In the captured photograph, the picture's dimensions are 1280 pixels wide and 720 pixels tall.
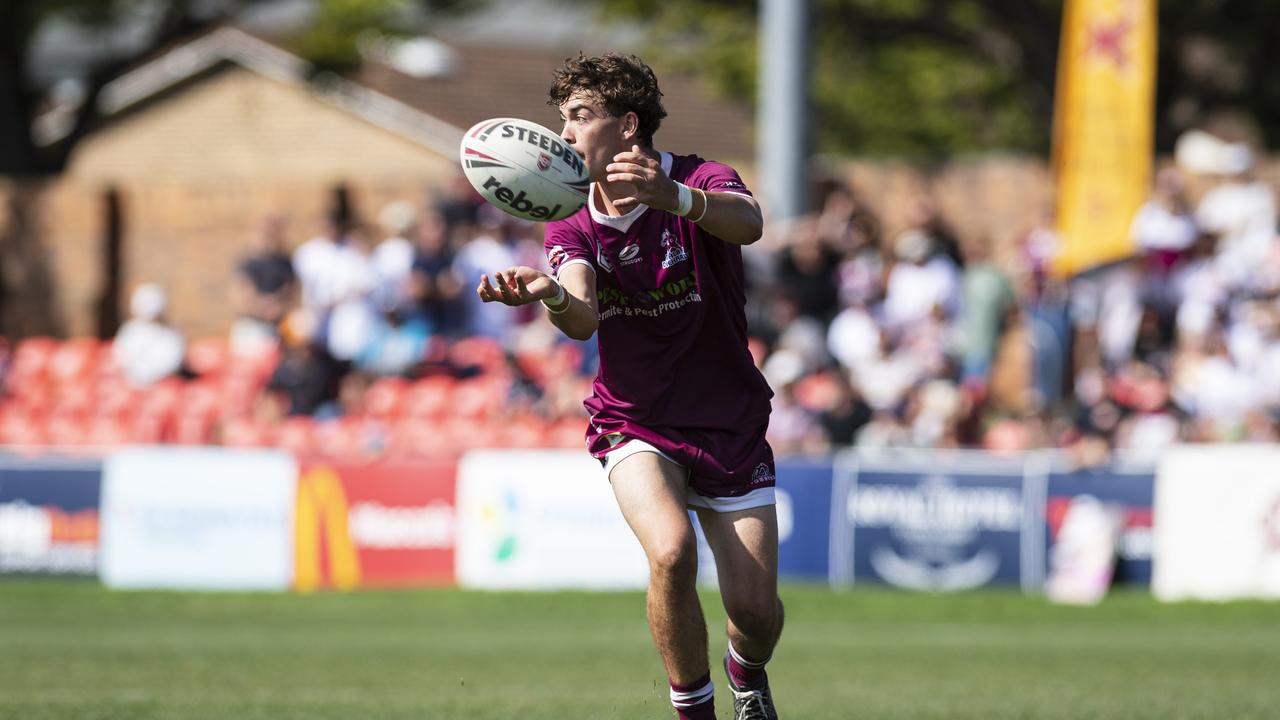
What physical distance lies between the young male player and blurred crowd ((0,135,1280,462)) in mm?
10061

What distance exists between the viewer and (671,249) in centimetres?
687

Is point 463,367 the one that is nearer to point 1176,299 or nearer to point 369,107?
point 1176,299

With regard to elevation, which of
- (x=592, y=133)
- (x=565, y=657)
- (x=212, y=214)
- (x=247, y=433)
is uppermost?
(x=212, y=214)

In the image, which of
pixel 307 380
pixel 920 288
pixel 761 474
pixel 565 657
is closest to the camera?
pixel 761 474

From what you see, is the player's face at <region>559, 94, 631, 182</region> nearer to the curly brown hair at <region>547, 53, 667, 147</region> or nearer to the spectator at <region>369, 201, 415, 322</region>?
the curly brown hair at <region>547, 53, 667, 147</region>

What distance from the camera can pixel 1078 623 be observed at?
14.8 meters

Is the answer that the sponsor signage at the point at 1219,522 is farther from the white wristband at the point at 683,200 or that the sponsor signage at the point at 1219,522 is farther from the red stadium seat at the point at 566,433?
the white wristband at the point at 683,200

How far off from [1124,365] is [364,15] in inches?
472

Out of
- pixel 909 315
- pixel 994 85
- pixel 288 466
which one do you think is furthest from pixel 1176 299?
pixel 994 85

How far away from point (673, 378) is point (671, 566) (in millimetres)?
723

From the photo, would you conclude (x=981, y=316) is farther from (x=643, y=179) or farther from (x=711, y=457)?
(x=643, y=179)

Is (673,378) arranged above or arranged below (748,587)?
above

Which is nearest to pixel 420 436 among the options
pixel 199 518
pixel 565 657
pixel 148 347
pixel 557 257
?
pixel 199 518

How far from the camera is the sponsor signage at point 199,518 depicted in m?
18.3
